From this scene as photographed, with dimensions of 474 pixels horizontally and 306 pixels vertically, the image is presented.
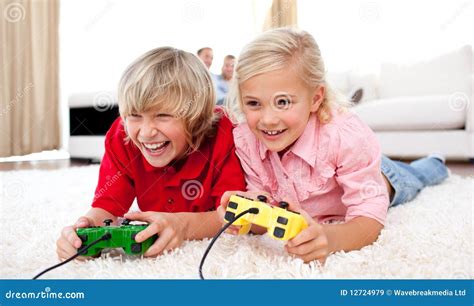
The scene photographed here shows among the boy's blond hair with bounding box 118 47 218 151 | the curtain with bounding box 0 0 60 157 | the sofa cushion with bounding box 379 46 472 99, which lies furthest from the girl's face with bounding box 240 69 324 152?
the curtain with bounding box 0 0 60 157

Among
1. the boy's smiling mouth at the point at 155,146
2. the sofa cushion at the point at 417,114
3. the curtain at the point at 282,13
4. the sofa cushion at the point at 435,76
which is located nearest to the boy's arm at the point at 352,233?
the boy's smiling mouth at the point at 155,146

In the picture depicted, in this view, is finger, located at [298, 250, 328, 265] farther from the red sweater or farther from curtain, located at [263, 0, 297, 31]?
curtain, located at [263, 0, 297, 31]

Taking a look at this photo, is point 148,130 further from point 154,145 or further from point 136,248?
point 136,248

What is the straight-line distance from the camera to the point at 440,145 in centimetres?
213

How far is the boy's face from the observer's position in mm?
797

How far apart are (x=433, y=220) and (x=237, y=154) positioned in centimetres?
40

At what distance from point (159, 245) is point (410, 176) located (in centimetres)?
80

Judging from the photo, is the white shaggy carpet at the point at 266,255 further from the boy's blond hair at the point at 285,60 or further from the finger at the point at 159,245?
the boy's blond hair at the point at 285,60

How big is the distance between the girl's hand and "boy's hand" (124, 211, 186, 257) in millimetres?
186

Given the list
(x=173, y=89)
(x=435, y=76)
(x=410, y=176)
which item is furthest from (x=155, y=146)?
(x=435, y=76)

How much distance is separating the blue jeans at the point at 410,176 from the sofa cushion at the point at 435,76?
1035mm

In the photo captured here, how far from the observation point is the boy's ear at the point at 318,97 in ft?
2.73
